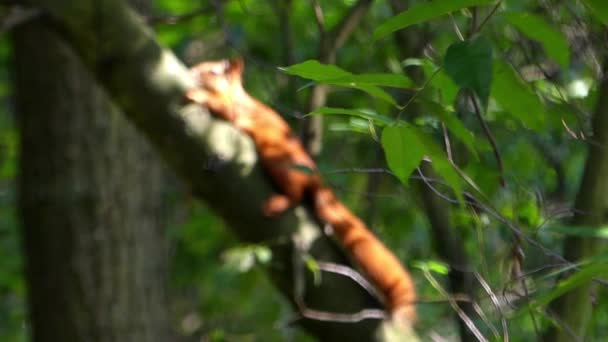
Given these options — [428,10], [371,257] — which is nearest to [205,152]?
[371,257]

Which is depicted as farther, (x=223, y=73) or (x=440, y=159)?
(x=223, y=73)

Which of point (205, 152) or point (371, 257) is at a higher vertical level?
point (205, 152)

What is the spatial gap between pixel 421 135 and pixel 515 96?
4.0 inches

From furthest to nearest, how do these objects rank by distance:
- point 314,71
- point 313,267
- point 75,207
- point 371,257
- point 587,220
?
point 75,207, point 371,257, point 313,267, point 587,220, point 314,71

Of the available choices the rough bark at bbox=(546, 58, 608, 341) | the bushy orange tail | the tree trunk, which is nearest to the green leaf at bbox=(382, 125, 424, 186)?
the rough bark at bbox=(546, 58, 608, 341)

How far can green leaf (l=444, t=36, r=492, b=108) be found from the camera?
649mm

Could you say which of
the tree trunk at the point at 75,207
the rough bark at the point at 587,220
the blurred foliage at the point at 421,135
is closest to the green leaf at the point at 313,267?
the blurred foliage at the point at 421,135

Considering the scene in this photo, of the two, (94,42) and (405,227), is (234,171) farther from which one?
(405,227)

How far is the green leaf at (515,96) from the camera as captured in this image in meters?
0.82

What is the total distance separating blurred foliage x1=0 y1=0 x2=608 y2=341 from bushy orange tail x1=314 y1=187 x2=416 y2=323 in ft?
0.35

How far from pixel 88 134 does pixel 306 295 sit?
144 centimetres

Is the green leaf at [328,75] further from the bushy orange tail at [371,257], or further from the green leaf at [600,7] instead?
the bushy orange tail at [371,257]

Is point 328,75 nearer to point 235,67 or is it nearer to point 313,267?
point 313,267

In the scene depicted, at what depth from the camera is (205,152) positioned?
2.05 metres
